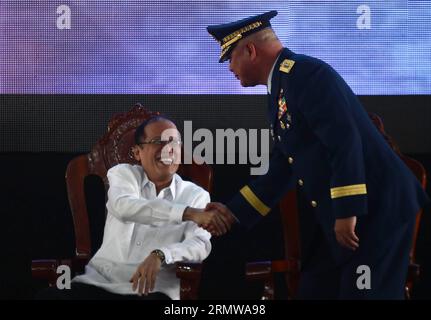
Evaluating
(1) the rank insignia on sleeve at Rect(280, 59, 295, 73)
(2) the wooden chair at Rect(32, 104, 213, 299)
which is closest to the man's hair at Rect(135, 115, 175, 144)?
(2) the wooden chair at Rect(32, 104, 213, 299)

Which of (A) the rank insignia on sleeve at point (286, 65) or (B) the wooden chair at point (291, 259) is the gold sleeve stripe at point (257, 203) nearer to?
(B) the wooden chair at point (291, 259)

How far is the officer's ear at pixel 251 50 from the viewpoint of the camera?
3.25m

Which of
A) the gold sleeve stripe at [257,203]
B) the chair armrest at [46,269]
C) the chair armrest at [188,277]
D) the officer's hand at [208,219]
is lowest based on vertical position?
the chair armrest at [188,277]

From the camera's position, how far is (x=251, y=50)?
128 inches

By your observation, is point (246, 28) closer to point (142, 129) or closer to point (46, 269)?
point (142, 129)

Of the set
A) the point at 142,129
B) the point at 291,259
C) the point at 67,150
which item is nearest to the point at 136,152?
the point at 142,129

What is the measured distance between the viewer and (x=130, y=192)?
371cm

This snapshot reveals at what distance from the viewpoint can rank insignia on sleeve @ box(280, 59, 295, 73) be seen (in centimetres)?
311

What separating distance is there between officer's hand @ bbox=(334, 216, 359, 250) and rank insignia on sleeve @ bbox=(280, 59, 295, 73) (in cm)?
57

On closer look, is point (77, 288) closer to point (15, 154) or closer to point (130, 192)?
point (130, 192)

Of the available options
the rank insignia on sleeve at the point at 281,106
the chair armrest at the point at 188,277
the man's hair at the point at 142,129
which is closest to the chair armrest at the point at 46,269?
the chair armrest at the point at 188,277

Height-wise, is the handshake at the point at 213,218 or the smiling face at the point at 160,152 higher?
the smiling face at the point at 160,152

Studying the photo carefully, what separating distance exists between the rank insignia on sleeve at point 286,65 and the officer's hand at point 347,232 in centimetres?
57

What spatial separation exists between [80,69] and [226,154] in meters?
0.84
